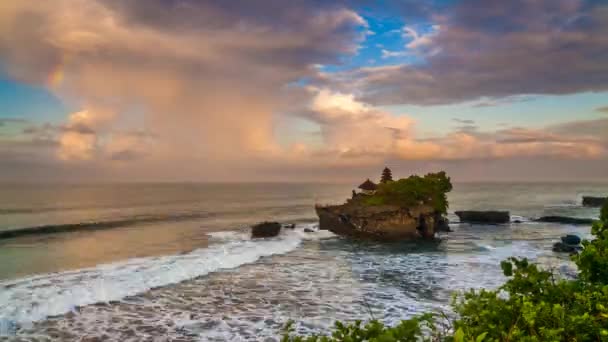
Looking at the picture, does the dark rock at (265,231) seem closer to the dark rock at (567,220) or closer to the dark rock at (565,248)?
the dark rock at (565,248)

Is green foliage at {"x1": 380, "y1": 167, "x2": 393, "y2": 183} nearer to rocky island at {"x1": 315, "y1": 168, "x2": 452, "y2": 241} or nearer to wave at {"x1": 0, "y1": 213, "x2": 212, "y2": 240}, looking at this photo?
rocky island at {"x1": 315, "y1": 168, "x2": 452, "y2": 241}

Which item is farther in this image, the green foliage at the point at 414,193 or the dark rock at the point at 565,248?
the green foliage at the point at 414,193

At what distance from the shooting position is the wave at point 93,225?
52125 mm

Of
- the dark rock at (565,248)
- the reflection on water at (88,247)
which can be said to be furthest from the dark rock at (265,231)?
the dark rock at (565,248)

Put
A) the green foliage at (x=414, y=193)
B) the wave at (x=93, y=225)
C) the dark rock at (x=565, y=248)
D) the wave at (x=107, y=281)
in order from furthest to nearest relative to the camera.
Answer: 1. the wave at (x=93, y=225)
2. the green foliage at (x=414, y=193)
3. the dark rock at (x=565, y=248)
4. the wave at (x=107, y=281)

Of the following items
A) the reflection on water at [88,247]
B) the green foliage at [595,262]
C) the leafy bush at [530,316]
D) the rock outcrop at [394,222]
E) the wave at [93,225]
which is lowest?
the reflection on water at [88,247]

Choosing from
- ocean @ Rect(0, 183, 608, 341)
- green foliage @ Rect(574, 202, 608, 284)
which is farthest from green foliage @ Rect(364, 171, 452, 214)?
green foliage @ Rect(574, 202, 608, 284)

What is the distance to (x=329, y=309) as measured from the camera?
2106 centimetres

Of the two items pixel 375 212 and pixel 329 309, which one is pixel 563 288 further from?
pixel 375 212

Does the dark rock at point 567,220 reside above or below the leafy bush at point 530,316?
below

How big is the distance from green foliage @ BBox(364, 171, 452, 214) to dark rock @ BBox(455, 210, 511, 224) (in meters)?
17.8

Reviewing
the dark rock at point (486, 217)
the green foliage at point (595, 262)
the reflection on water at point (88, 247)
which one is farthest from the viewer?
the dark rock at point (486, 217)

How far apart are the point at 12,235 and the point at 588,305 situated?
61.6 metres

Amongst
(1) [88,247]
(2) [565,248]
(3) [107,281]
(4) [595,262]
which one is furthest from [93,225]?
(4) [595,262]
